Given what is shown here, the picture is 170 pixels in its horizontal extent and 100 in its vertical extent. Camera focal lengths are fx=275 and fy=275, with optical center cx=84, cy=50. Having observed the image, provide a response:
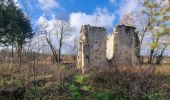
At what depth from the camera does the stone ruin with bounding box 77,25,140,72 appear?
2083 cm

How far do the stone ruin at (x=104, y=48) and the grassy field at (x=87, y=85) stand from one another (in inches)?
164

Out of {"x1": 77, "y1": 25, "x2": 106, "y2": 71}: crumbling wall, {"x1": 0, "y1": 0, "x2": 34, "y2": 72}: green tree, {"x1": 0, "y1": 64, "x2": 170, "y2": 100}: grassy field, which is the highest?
{"x1": 0, "y1": 0, "x2": 34, "y2": 72}: green tree

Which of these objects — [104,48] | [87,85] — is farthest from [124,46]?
[87,85]

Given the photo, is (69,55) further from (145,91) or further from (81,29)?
(145,91)

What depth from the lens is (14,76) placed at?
52.4ft

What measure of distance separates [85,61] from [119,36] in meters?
3.82

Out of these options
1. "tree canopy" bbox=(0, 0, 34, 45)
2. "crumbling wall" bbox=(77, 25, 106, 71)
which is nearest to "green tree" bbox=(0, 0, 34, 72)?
"tree canopy" bbox=(0, 0, 34, 45)

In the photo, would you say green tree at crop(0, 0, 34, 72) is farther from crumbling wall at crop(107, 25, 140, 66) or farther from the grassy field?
the grassy field

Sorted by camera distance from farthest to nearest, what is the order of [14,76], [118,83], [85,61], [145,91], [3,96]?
[85,61], [14,76], [118,83], [145,91], [3,96]

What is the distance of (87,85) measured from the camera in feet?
49.4

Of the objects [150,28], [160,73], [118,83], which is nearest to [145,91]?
[118,83]

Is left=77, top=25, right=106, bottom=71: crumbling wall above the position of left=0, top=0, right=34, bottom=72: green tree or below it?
below

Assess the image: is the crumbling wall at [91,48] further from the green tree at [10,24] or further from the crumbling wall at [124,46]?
the green tree at [10,24]

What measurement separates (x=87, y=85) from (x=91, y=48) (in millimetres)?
6392
